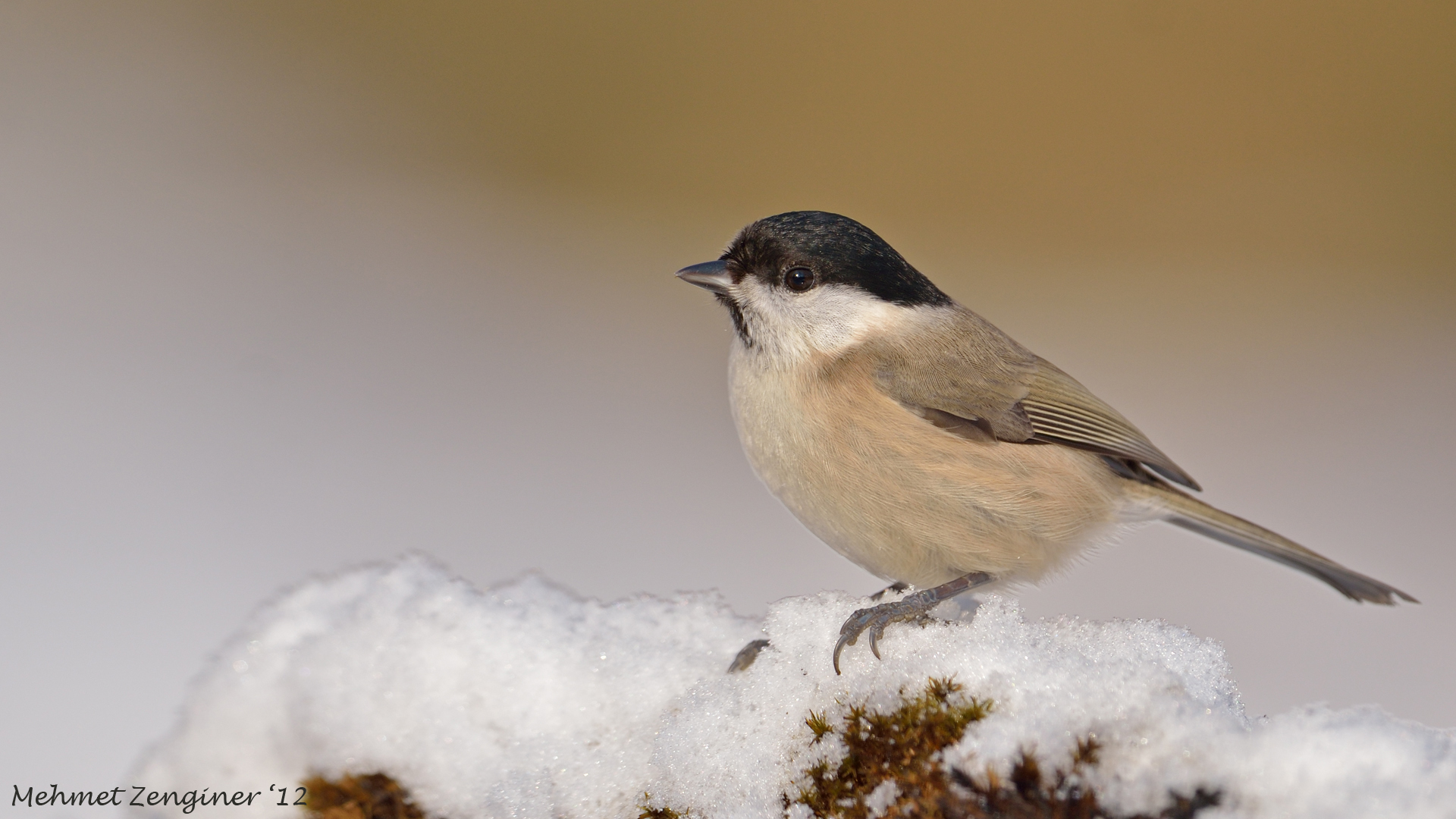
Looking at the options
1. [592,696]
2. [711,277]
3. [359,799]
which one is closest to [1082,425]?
[711,277]

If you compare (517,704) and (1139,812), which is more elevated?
(517,704)

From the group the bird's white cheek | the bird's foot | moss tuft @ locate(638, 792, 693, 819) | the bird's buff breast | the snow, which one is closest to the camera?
the snow

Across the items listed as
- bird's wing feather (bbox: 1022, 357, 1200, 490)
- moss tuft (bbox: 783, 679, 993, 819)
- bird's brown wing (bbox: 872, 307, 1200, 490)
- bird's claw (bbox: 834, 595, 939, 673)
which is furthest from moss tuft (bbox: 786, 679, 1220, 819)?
bird's wing feather (bbox: 1022, 357, 1200, 490)

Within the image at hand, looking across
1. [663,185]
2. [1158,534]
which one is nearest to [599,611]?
[1158,534]

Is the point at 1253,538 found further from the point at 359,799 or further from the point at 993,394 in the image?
the point at 359,799

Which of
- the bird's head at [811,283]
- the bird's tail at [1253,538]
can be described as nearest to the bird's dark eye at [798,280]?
the bird's head at [811,283]

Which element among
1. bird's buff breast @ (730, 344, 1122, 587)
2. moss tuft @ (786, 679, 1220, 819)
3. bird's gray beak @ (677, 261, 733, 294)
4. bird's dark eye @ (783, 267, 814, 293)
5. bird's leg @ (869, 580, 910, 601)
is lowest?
moss tuft @ (786, 679, 1220, 819)

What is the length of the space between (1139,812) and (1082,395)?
1016 millimetres

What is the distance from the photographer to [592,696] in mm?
1188

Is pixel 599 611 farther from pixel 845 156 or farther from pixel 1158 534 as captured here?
pixel 845 156

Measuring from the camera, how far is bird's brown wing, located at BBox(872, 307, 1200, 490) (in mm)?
1480

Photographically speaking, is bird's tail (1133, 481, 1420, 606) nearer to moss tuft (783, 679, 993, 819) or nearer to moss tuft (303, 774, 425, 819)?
moss tuft (783, 679, 993, 819)

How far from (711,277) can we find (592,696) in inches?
30.2

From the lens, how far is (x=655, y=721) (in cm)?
118
